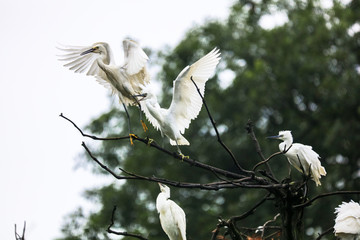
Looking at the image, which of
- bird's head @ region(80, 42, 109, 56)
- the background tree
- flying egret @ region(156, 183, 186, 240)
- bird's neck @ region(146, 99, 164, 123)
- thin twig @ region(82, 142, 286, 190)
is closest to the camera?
thin twig @ region(82, 142, 286, 190)

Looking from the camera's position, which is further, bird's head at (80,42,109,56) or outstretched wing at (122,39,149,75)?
bird's head at (80,42,109,56)

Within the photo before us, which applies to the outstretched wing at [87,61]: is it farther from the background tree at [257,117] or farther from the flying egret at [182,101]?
the background tree at [257,117]

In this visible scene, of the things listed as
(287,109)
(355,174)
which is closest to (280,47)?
(287,109)

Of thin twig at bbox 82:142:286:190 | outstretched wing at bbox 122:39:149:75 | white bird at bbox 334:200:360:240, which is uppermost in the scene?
outstretched wing at bbox 122:39:149:75

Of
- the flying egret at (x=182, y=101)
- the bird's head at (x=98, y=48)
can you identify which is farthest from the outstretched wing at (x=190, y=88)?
the bird's head at (x=98, y=48)

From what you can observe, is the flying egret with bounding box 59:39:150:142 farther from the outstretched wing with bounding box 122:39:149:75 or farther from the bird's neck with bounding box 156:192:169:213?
the bird's neck with bounding box 156:192:169:213

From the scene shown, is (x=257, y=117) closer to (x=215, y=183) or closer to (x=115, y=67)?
(x=115, y=67)

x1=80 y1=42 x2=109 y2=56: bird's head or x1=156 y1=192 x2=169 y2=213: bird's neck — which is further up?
x1=80 y1=42 x2=109 y2=56: bird's head

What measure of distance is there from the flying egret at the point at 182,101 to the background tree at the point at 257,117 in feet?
28.4

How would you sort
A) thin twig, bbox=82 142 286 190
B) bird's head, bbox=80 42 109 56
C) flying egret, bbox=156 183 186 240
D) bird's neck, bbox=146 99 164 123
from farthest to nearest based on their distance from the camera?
bird's head, bbox=80 42 109 56 → bird's neck, bbox=146 99 164 123 → flying egret, bbox=156 183 186 240 → thin twig, bbox=82 142 286 190

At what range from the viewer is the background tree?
14.4m

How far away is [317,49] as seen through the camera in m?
16.9

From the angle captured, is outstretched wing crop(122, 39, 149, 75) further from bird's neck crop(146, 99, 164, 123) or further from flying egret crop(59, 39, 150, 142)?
bird's neck crop(146, 99, 164, 123)

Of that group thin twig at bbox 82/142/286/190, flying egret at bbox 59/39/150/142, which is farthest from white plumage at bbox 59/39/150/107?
thin twig at bbox 82/142/286/190
